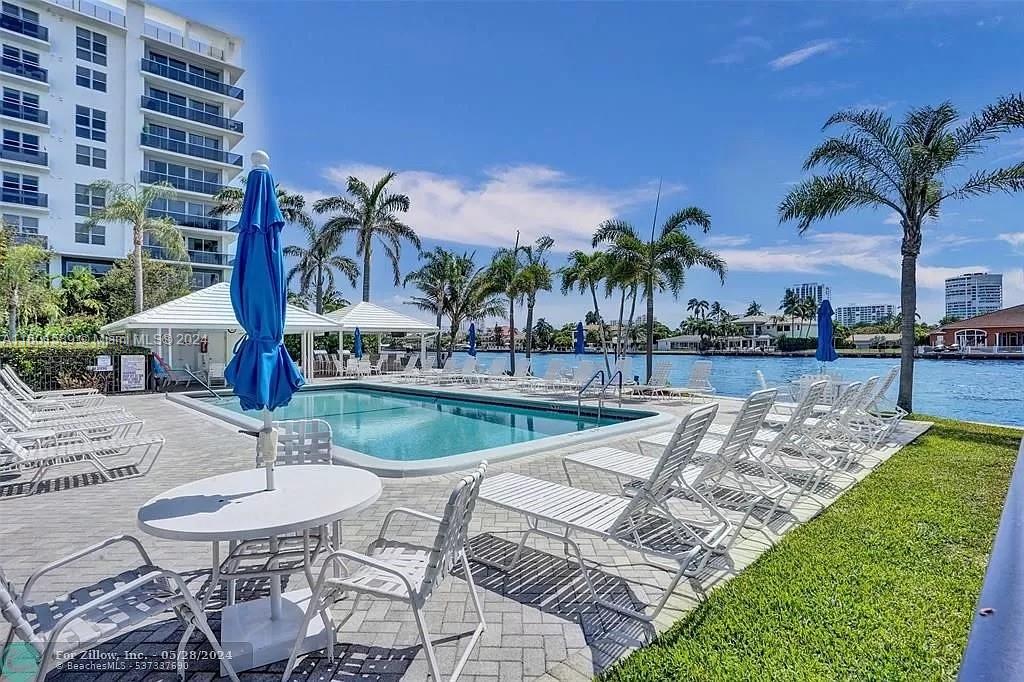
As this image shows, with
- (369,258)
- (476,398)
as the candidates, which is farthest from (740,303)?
(476,398)

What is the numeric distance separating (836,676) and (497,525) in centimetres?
274

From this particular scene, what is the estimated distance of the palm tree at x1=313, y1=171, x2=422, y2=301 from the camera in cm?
2656

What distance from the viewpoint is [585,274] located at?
22078mm

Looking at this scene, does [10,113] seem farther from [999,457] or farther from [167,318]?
[999,457]

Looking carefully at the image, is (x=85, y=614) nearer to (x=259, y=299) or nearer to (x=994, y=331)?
(x=259, y=299)

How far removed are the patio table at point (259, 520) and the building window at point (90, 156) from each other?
146 feet

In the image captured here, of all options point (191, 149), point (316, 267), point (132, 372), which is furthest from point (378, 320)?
point (191, 149)

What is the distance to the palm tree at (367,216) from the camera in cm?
2656

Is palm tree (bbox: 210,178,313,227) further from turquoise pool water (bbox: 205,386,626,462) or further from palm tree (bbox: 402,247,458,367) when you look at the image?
turquoise pool water (bbox: 205,386,626,462)

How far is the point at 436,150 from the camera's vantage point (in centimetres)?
2444

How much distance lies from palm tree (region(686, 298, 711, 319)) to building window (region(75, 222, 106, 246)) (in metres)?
86.8

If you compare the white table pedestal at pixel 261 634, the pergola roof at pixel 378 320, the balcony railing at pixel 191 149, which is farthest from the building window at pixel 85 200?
the white table pedestal at pixel 261 634

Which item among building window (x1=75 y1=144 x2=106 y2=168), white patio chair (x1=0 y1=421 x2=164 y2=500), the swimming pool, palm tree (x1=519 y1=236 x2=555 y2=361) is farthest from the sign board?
building window (x1=75 y1=144 x2=106 y2=168)

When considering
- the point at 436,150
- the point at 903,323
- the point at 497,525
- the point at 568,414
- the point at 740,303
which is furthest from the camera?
the point at 740,303
